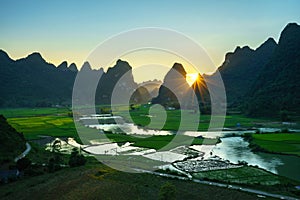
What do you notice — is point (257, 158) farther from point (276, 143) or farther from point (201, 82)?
point (201, 82)

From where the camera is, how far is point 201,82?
249 ft

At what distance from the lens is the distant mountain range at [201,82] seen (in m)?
47.0

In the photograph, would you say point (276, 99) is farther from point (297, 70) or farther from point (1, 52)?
point (1, 52)

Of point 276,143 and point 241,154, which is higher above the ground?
point 276,143

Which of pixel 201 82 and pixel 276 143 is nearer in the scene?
pixel 276 143

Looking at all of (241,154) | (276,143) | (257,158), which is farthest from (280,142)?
(257,158)

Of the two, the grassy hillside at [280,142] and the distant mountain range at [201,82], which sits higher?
the distant mountain range at [201,82]

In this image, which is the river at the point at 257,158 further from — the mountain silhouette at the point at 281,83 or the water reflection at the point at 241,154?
the mountain silhouette at the point at 281,83

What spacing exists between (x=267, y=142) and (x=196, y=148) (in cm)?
559

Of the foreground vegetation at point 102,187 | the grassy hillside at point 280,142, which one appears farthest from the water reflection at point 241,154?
the foreground vegetation at point 102,187

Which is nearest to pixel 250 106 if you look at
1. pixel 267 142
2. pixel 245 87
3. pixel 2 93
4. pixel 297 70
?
pixel 297 70

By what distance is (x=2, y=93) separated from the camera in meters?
68.9

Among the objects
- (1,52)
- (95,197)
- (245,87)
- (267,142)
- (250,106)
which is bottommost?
(95,197)

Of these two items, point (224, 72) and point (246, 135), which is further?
point (224, 72)
